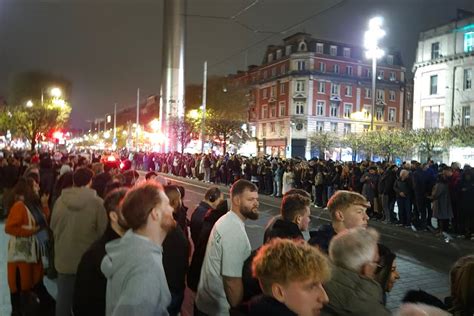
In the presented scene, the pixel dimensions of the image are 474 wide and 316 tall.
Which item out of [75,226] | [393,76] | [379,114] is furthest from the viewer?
[393,76]

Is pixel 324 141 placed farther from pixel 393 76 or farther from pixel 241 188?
pixel 241 188

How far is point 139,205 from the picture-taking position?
2.59 meters

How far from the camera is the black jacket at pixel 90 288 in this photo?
2.78 metres

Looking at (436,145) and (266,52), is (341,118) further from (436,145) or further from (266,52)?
(436,145)

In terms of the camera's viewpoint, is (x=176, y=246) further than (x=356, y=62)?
No

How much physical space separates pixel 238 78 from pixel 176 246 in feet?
261

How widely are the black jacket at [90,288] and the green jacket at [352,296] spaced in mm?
1355

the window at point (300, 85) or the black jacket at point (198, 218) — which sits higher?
the window at point (300, 85)

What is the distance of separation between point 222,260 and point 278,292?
122 centimetres

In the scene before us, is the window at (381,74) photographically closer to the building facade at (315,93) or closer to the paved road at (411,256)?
the building facade at (315,93)

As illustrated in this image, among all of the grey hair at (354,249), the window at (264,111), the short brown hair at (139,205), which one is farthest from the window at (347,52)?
the short brown hair at (139,205)

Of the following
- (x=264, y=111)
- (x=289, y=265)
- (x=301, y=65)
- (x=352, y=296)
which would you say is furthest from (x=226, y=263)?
(x=264, y=111)

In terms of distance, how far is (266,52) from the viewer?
246 feet

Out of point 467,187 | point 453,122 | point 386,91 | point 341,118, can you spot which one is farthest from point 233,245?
point 386,91
